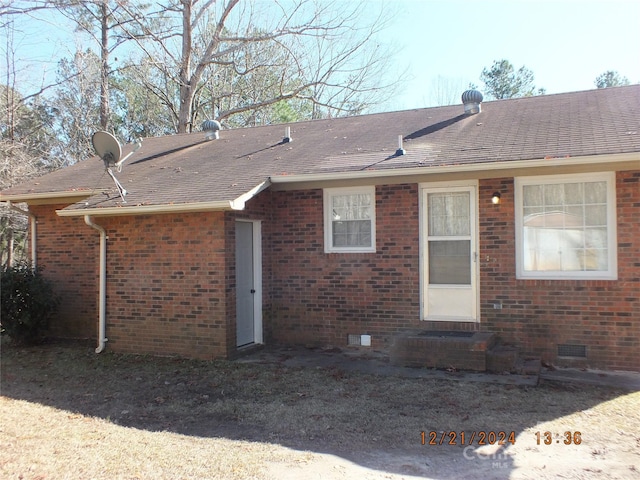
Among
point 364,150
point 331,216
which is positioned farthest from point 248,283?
point 364,150

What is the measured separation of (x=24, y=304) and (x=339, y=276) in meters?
5.69

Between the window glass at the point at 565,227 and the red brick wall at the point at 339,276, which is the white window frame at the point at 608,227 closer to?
the window glass at the point at 565,227

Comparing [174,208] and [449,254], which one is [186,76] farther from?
[449,254]

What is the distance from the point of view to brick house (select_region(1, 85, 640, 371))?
7.53 metres

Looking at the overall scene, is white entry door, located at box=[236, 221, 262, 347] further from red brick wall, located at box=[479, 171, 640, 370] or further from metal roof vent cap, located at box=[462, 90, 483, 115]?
metal roof vent cap, located at box=[462, 90, 483, 115]

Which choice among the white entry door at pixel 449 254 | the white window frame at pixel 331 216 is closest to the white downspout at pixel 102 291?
the white window frame at pixel 331 216

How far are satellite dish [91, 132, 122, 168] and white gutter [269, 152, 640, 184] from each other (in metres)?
2.73

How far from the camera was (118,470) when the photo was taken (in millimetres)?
4309

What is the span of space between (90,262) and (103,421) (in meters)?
5.60

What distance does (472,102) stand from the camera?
10.6 m

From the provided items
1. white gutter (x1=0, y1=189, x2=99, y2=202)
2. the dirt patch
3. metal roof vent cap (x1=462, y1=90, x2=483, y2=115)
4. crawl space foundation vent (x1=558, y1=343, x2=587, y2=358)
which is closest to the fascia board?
white gutter (x1=0, y1=189, x2=99, y2=202)

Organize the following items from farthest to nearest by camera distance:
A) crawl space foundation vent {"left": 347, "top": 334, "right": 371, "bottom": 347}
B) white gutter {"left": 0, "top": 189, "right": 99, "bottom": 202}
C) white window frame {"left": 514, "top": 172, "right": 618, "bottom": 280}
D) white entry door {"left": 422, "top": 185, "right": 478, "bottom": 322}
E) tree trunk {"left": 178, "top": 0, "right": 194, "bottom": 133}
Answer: tree trunk {"left": 178, "top": 0, "right": 194, "bottom": 133} → white gutter {"left": 0, "top": 189, "right": 99, "bottom": 202} → crawl space foundation vent {"left": 347, "top": 334, "right": 371, "bottom": 347} → white entry door {"left": 422, "top": 185, "right": 478, "bottom": 322} → white window frame {"left": 514, "top": 172, "right": 618, "bottom": 280}

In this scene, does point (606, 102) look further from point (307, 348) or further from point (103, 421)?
point (103, 421)

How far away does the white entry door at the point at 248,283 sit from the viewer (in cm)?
905
